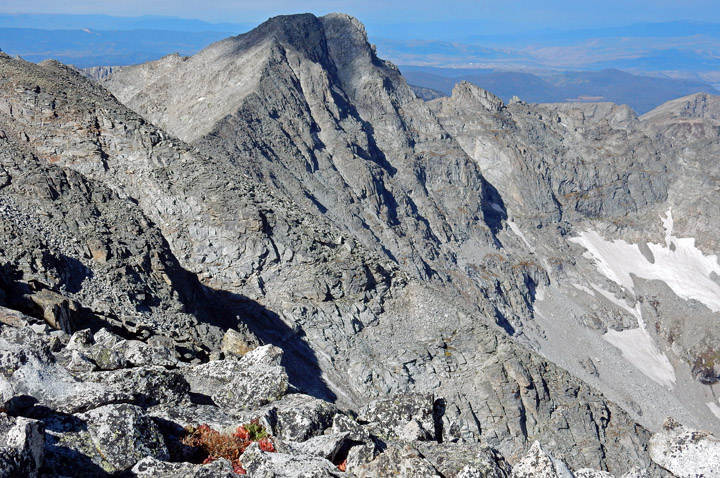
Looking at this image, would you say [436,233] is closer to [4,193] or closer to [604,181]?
[604,181]

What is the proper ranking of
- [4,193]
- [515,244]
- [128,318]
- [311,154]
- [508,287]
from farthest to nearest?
[515,244] → [508,287] → [311,154] → [4,193] → [128,318]

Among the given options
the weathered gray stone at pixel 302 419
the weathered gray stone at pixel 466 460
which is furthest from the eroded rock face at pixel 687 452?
the weathered gray stone at pixel 302 419

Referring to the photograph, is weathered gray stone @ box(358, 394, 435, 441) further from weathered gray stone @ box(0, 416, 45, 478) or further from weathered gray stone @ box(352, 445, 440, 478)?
weathered gray stone @ box(0, 416, 45, 478)

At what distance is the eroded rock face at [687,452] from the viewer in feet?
34.0

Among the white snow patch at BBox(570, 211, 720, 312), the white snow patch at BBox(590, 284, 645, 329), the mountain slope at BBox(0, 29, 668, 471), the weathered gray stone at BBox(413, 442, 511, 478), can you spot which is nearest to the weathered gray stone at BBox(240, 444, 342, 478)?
the weathered gray stone at BBox(413, 442, 511, 478)

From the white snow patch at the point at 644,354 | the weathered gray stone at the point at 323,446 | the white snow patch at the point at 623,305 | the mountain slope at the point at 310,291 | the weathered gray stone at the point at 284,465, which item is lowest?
the white snow patch at the point at 644,354

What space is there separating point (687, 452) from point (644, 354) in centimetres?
12569

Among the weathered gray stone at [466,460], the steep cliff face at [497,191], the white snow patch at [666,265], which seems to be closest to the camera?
the weathered gray stone at [466,460]

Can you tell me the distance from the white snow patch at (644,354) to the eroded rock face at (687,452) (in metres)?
119

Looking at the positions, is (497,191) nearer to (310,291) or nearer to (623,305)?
(623,305)

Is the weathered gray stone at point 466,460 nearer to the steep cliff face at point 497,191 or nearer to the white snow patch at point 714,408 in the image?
the steep cliff face at point 497,191

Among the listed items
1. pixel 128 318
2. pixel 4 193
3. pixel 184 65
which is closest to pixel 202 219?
pixel 4 193

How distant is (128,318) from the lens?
33.3 m

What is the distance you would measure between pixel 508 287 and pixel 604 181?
6512 centimetres
